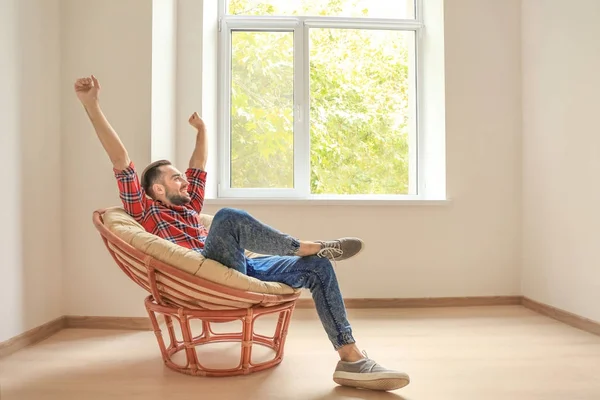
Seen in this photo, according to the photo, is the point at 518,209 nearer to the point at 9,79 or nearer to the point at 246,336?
the point at 246,336

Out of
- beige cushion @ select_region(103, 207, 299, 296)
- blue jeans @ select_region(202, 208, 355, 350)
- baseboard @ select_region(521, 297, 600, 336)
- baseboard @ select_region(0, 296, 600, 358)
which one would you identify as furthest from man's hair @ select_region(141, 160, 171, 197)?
baseboard @ select_region(521, 297, 600, 336)

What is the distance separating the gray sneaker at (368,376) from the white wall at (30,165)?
4.76 feet

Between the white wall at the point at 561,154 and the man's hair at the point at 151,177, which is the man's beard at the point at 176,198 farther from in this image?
the white wall at the point at 561,154

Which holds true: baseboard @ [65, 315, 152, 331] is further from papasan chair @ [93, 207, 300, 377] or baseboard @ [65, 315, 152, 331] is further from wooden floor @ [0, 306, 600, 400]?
papasan chair @ [93, 207, 300, 377]

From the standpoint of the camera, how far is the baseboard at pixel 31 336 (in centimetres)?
217

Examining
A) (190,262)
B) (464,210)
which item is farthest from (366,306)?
(190,262)

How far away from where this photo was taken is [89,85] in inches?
80.9

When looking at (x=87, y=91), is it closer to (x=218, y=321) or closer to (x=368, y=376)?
(x=218, y=321)

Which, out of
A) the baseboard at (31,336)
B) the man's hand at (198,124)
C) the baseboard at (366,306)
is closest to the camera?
the baseboard at (31,336)

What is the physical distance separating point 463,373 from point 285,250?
0.82 m

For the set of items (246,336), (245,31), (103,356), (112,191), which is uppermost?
(245,31)

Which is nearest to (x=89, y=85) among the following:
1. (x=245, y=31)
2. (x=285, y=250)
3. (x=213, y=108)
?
(x=285, y=250)

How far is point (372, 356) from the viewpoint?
2.19 m

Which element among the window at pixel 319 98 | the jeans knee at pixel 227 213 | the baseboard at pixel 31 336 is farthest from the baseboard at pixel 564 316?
the baseboard at pixel 31 336
